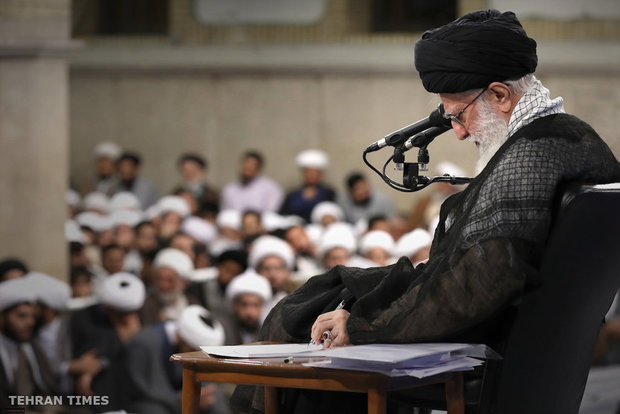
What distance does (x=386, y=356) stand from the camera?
186 centimetres

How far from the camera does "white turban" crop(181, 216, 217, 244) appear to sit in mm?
8266

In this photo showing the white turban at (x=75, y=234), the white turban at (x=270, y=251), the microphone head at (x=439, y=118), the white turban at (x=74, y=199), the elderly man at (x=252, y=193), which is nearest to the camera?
the microphone head at (x=439, y=118)

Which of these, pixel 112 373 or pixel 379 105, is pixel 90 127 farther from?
pixel 112 373

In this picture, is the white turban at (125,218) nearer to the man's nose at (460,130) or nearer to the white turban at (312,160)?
the white turban at (312,160)

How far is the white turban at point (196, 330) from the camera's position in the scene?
5992mm

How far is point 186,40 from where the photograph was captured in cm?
1152

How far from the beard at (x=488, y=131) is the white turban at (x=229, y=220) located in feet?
21.0

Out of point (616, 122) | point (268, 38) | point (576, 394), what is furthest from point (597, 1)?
point (576, 394)

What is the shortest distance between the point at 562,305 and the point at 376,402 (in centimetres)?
45

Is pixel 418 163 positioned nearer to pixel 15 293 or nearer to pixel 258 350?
pixel 258 350

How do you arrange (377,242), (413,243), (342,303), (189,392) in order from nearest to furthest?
1. (189,392)
2. (342,303)
3. (413,243)
4. (377,242)

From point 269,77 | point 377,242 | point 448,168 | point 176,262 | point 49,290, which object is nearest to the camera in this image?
point 49,290

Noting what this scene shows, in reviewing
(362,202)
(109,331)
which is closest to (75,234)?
(109,331)

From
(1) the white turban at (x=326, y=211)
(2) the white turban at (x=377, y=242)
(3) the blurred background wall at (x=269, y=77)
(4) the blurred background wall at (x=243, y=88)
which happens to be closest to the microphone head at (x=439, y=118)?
(2) the white turban at (x=377, y=242)
